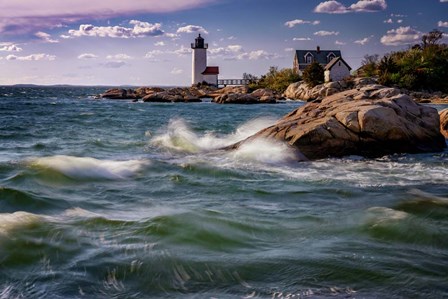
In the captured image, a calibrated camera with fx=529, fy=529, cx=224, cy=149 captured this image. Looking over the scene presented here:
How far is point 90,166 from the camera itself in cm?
1360

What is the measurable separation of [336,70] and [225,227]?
229ft

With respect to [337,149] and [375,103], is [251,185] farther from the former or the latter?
[375,103]

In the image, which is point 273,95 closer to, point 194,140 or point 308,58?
point 308,58

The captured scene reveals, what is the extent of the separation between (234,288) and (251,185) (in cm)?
573

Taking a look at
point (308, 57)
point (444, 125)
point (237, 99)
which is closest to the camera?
point (444, 125)

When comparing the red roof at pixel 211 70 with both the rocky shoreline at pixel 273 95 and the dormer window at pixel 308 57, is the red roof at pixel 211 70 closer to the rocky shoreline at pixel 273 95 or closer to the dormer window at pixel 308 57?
the dormer window at pixel 308 57

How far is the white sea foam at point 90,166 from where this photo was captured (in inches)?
497

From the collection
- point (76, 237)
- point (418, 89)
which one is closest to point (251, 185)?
point (76, 237)

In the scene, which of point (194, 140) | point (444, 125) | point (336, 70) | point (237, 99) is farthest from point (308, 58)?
point (194, 140)

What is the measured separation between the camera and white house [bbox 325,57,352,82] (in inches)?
2926

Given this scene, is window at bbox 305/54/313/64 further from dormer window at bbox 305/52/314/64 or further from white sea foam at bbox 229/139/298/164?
white sea foam at bbox 229/139/298/164

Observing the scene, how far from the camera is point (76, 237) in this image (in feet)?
24.3

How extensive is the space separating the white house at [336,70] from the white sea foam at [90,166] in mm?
62932

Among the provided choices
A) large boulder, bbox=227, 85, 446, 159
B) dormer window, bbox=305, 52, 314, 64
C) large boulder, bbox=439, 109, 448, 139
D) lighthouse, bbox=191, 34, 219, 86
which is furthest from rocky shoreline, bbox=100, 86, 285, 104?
large boulder, bbox=227, 85, 446, 159
